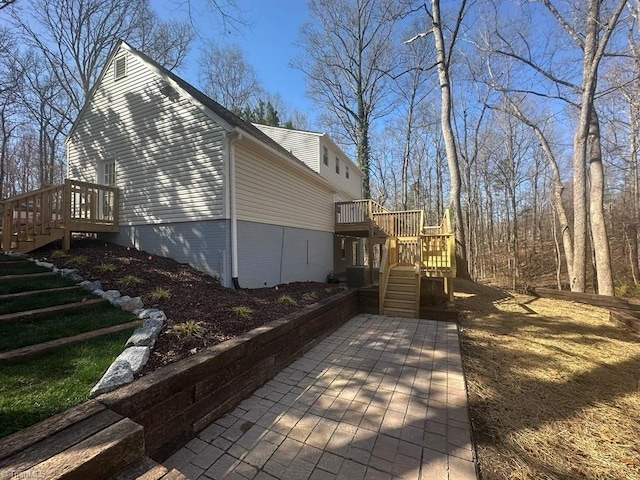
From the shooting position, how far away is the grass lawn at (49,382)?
6.32 feet

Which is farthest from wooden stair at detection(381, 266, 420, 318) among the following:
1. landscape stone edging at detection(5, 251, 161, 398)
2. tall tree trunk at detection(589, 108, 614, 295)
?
tall tree trunk at detection(589, 108, 614, 295)

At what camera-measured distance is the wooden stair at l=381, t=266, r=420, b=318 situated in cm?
722

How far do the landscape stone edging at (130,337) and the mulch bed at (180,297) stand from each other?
93mm

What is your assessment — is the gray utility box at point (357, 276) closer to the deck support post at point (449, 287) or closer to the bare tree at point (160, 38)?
the deck support post at point (449, 287)

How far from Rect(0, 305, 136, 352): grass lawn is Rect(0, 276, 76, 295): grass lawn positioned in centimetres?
111

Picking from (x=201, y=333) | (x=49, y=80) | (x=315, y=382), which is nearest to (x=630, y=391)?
(x=315, y=382)

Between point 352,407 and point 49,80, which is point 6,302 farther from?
point 49,80

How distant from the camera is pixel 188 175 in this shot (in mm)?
7215

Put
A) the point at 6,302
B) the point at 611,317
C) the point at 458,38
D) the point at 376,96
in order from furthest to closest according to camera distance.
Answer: the point at 376,96 < the point at 458,38 < the point at 611,317 < the point at 6,302

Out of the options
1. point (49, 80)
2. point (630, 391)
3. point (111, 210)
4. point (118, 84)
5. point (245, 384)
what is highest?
point (49, 80)

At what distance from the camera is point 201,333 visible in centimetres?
347

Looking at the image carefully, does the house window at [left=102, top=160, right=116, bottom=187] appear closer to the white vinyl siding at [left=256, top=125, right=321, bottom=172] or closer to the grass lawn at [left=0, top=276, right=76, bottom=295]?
the grass lawn at [left=0, top=276, right=76, bottom=295]

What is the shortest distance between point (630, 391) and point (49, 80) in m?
25.8

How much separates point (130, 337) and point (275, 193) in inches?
230
